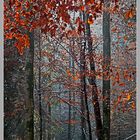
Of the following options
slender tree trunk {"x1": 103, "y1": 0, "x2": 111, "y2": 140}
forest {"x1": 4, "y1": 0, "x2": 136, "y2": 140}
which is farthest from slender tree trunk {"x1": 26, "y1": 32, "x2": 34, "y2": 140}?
slender tree trunk {"x1": 103, "y1": 0, "x2": 111, "y2": 140}

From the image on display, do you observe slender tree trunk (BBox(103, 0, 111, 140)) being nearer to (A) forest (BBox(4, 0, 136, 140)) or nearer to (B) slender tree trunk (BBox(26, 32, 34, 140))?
(A) forest (BBox(4, 0, 136, 140))

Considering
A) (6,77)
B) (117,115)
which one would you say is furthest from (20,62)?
(117,115)

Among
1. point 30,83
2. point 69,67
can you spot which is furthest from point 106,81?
point 69,67

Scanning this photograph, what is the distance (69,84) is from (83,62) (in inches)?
58.8

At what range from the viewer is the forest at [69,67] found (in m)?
1.79

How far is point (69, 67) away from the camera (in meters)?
5.02

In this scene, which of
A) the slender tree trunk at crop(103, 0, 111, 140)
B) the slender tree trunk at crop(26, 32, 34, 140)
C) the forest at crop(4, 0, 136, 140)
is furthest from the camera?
the slender tree trunk at crop(103, 0, 111, 140)

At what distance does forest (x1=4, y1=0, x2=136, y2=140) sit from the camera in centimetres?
179

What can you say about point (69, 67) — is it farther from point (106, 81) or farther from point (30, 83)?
point (30, 83)

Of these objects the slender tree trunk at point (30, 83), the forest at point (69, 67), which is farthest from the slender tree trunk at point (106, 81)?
the slender tree trunk at point (30, 83)

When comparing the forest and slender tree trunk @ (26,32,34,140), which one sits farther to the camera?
slender tree trunk @ (26,32,34,140)

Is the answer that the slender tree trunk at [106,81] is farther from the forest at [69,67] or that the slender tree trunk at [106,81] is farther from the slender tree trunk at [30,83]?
the slender tree trunk at [30,83]

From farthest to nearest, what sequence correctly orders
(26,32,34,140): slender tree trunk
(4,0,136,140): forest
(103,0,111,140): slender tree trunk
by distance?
1. (103,0,111,140): slender tree trunk
2. (26,32,34,140): slender tree trunk
3. (4,0,136,140): forest

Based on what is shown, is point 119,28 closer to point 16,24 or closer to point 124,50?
point 124,50
